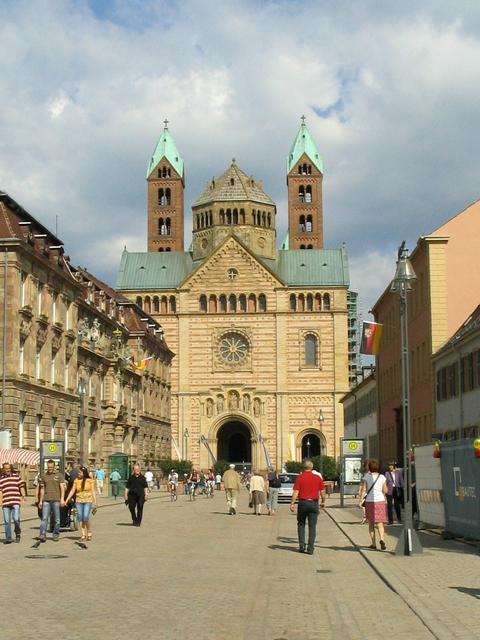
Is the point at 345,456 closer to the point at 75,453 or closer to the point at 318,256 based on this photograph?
the point at 75,453

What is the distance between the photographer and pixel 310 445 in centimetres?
10406

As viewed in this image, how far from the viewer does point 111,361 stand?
69.6 metres

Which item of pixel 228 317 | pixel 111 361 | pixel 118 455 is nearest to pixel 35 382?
pixel 118 455

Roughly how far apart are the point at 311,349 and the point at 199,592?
90507 mm

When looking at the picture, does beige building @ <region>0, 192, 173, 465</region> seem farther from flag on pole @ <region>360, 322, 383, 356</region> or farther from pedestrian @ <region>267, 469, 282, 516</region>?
flag on pole @ <region>360, 322, 383, 356</region>

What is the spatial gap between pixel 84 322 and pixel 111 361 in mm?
6262

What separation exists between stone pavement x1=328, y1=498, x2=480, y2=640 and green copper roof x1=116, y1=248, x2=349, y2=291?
83.3 metres

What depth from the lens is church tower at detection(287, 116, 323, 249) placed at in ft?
393

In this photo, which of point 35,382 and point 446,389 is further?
point 35,382

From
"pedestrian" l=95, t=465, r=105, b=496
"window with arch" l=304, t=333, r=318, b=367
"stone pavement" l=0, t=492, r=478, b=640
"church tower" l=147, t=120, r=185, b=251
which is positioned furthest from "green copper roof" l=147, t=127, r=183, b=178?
"stone pavement" l=0, t=492, r=478, b=640

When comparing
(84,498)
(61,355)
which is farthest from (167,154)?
(84,498)

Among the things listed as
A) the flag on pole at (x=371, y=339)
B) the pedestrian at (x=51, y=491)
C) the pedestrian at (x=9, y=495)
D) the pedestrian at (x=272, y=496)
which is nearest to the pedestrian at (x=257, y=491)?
the pedestrian at (x=272, y=496)

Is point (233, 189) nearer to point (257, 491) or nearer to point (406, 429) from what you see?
point (257, 491)

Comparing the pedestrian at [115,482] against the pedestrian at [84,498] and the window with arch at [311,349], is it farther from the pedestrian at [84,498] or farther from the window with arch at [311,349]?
the window with arch at [311,349]
